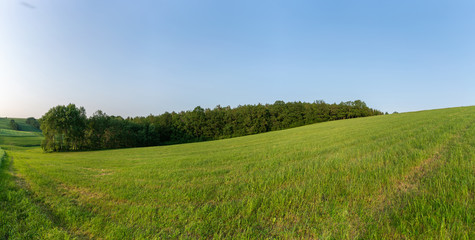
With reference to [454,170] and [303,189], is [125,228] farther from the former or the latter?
[454,170]

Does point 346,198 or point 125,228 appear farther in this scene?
point 346,198

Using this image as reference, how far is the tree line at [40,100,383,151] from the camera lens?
195ft

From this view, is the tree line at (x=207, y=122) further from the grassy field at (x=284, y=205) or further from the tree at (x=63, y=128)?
the grassy field at (x=284, y=205)

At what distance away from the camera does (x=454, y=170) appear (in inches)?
159

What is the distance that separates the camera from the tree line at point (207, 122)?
195 feet

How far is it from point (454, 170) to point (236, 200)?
4.87m

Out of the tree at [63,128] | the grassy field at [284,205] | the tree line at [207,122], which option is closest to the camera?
the grassy field at [284,205]

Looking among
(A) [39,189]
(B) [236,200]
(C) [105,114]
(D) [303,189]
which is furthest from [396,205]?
(C) [105,114]

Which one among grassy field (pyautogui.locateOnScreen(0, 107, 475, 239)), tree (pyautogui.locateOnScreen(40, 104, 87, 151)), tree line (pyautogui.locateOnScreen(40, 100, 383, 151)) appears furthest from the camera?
tree line (pyautogui.locateOnScreen(40, 100, 383, 151))

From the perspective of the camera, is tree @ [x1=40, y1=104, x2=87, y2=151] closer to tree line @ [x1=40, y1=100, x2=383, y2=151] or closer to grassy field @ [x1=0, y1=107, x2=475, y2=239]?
tree line @ [x1=40, y1=100, x2=383, y2=151]

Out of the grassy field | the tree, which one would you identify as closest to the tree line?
the tree

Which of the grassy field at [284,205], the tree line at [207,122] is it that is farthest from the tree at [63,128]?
the grassy field at [284,205]

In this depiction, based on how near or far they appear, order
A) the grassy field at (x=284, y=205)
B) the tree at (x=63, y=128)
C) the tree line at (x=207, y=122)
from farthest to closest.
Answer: the tree line at (x=207, y=122), the tree at (x=63, y=128), the grassy field at (x=284, y=205)

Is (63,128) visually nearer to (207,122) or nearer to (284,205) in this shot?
(207,122)
